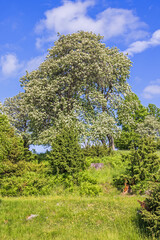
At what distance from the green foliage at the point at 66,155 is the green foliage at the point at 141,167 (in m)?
3.94

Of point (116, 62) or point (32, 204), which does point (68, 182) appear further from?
point (116, 62)

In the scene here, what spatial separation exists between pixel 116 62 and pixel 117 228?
81.0 ft

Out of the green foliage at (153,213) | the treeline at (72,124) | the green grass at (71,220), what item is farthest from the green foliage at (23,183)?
the green foliage at (153,213)

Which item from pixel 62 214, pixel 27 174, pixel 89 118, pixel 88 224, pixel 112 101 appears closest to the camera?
pixel 88 224

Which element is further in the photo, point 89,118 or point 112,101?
point 112,101

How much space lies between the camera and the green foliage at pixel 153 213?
8.77 metres

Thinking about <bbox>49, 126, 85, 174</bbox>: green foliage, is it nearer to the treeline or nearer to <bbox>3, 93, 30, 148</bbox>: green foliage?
the treeline

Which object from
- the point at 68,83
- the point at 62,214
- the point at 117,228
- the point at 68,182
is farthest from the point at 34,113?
the point at 117,228

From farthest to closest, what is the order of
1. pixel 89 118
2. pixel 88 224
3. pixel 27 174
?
pixel 89 118 < pixel 27 174 < pixel 88 224

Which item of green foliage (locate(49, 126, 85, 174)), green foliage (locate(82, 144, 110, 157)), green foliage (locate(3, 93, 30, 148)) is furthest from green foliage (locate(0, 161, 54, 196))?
green foliage (locate(3, 93, 30, 148))

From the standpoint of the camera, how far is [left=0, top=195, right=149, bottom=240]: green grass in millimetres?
9882

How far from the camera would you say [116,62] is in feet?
101

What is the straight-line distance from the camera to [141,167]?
54.7 ft

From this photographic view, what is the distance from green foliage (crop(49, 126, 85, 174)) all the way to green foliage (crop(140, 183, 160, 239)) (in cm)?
1018
